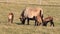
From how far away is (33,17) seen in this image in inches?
705

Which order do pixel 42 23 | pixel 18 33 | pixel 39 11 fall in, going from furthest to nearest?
1. pixel 39 11
2. pixel 42 23
3. pixel 18 33

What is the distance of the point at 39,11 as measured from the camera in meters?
18.0

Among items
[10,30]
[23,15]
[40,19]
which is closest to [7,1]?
[23,15]

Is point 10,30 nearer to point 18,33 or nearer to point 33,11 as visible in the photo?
point 18,33

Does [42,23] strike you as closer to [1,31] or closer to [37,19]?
[37,19]

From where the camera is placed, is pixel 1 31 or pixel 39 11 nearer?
pixel 1 31

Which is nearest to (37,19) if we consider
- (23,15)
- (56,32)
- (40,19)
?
(40,19)

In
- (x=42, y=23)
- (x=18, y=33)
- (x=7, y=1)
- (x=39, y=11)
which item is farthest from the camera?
(x=7, y=1)

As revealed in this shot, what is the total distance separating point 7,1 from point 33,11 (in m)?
16.5

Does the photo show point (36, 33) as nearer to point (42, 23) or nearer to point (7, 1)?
point (42, 23)

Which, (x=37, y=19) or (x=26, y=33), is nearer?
(x=26, y=33)

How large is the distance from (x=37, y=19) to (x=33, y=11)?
1.27 metres

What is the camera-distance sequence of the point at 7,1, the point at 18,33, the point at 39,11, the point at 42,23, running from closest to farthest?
1. the point at 18,33
2. the point at 42,23
3. the point at 39,11
4. the point at 7,1

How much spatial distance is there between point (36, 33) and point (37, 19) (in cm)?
425
